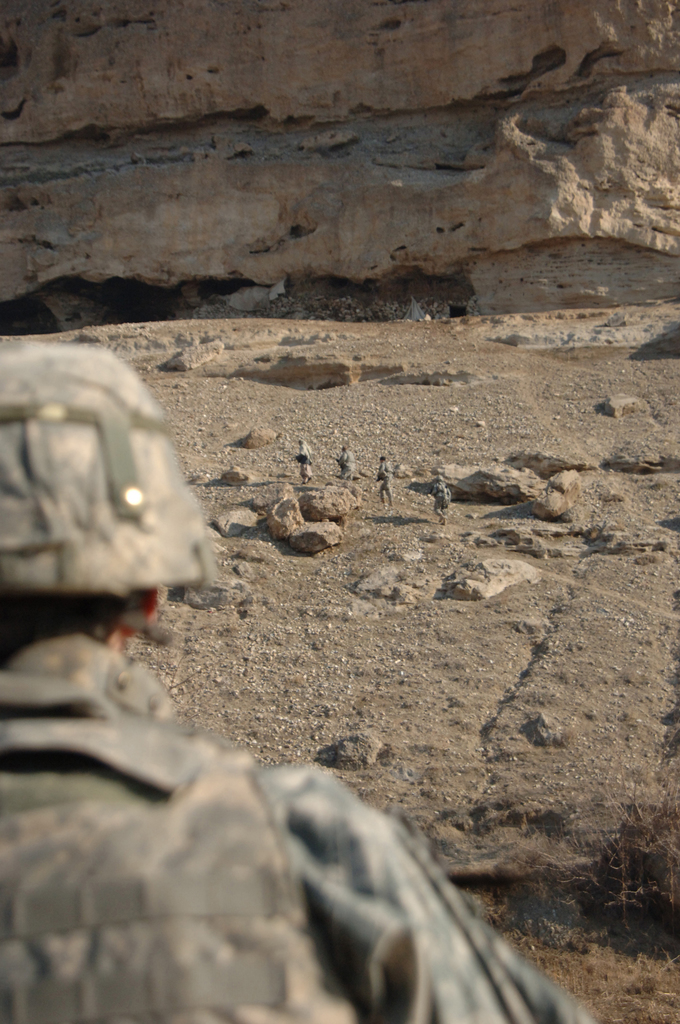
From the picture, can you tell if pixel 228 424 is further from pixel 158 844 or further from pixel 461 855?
pixel 158 844

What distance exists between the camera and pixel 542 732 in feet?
19.0

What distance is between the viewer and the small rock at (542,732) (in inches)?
226

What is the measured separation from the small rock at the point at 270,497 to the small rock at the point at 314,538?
67cm

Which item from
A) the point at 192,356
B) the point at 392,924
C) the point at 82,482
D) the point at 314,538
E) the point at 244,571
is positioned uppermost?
the point at 82,482

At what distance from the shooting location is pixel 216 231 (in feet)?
64.8

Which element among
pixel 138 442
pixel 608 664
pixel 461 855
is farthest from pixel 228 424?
pixel 138 442

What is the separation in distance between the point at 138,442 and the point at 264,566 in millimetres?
7699

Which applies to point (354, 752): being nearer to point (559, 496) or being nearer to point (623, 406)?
point (559, 496)

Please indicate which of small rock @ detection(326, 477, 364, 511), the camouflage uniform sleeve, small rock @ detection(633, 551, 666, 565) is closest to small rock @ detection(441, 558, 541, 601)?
small rock @ detection(633, 551, 666, 565)

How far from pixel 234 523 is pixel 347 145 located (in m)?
13.2

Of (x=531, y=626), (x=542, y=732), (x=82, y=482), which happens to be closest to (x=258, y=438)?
(x=531, y=626)

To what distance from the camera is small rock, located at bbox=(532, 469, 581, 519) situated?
31.2ft

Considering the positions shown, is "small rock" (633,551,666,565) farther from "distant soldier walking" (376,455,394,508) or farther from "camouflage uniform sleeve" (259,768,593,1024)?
"camouflage uniform sleeve" (259,768,593,1024)

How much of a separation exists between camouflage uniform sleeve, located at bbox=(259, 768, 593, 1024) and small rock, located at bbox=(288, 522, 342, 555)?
7890 millimetres
